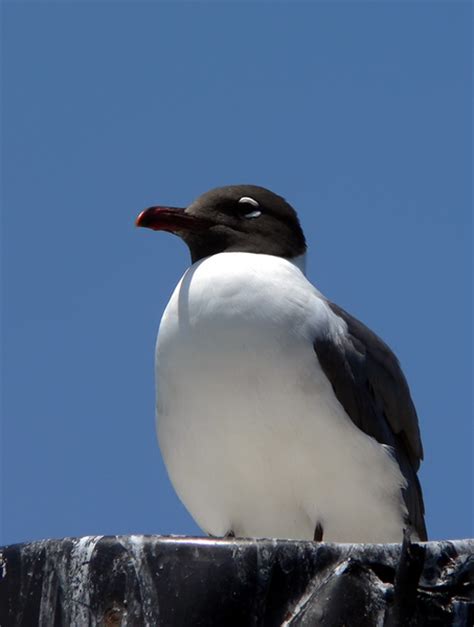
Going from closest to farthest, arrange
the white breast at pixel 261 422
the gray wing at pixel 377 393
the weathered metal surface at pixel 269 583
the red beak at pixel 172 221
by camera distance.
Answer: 1. the weathered metal surface at pixel 269 583
2. the white breast at pixel 261 422
3. the gray wing at pixel 377 393
4. the red beak at pixel 172 221

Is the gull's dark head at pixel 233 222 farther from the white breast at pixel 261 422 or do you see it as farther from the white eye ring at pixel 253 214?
the white breast at pixel 261 422

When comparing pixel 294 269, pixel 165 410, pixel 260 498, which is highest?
pixel 294 269

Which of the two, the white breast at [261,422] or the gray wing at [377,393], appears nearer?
the white breast at [261,422]

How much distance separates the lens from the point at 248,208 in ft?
23.9

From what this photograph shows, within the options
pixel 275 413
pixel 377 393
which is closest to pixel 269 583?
pixel 275 413

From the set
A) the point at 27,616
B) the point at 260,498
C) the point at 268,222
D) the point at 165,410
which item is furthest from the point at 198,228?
the point at 27,616

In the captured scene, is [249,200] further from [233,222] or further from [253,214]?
[233,222]

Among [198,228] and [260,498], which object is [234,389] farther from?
[198,228]

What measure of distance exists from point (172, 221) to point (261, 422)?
1.51m

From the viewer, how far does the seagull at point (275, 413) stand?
6.12m

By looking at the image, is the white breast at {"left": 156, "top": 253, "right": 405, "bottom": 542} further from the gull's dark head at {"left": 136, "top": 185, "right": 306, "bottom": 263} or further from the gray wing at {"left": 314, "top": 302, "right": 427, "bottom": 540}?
the gull's dark head at {"left": 136, "top": 185, "right": 306, "bottom": 263}

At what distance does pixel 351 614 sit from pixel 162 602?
510 mm

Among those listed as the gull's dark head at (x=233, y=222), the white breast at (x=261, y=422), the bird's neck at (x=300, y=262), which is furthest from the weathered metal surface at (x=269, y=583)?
the bird's neck at (x=300, y=262)

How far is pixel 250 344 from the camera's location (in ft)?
20.0
